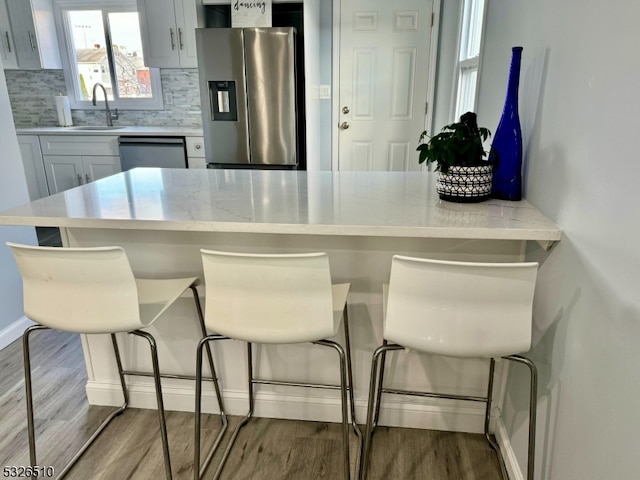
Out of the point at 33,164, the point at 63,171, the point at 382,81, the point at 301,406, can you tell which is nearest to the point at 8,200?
the point at 301,406

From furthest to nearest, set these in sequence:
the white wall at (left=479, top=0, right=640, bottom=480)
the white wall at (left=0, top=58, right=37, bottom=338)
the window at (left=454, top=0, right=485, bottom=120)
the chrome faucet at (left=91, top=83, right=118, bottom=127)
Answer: the chrome faucet at (left=91, top=83, right=118, bottom=127) → the window at (left=454, top=0, right=485, bottom=120) → the white wall at (left=0, top=58, right=37, bottom=338) → the white wall at (left=479, top=0, right=640, bottom=480)

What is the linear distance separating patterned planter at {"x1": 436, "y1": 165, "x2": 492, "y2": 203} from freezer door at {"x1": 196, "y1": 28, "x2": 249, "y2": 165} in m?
2.48

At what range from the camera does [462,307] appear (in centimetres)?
112

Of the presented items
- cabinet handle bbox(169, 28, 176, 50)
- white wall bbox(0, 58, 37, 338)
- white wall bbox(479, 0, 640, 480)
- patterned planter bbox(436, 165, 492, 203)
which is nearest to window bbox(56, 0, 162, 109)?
cabinet handle bbox(169, 28, 176, 50)

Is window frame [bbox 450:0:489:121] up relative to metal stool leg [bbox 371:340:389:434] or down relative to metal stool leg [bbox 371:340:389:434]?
up

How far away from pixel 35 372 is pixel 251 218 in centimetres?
163

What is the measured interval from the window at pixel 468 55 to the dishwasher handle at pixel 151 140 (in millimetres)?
2322

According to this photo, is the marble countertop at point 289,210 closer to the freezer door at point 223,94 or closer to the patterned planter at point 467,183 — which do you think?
the patterned planter at point 467,183

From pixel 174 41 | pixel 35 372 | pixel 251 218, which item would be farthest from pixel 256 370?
pixel 174 41

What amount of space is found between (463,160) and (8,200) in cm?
232

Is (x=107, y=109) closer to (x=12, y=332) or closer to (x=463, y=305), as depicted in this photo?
(x=12, y=332)

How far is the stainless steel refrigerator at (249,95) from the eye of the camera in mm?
3445

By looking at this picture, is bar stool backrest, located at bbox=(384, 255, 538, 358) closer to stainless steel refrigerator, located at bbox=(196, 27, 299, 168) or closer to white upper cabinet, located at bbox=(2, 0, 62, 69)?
stainless steel refrigerator, located at bbox=(196, 27, 299, 168)

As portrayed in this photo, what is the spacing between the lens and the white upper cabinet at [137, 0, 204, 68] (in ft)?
12.3
